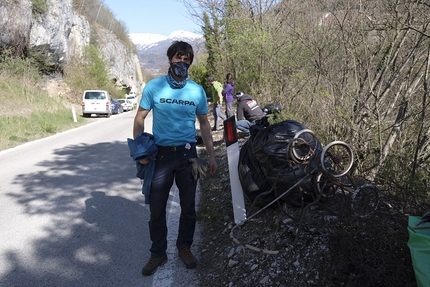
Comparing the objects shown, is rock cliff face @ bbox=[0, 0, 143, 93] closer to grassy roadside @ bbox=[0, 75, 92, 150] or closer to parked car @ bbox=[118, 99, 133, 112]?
grassy roadside @ bbox=[0, 75, 92, 150]

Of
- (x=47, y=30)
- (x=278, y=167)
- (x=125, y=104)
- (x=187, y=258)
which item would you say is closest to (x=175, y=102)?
(x=278, y=167)

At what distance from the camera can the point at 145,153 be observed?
3.23 m

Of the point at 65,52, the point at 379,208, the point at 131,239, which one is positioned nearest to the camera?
the point at 379,208

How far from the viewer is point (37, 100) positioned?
71.1 feet

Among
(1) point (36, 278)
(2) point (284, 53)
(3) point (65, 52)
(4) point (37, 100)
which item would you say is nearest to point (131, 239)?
(1) point (36, 278)

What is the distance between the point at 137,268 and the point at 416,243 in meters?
2.53

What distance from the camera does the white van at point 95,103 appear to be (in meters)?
24.1

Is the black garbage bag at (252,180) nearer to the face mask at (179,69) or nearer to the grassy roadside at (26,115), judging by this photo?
the face mask at (179,69)

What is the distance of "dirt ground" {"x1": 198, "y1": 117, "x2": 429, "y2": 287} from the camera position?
2.53 m

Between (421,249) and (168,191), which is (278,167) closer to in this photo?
(168,191)

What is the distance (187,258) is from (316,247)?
129 cm

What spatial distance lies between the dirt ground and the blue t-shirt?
3.92ft

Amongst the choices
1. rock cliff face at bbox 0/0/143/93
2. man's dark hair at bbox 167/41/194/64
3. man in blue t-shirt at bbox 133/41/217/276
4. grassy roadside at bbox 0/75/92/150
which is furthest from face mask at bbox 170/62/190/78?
rock cliff face at bbox 0/0/143/93

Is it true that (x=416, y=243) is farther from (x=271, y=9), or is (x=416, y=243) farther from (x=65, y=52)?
(x=65, y=52)
